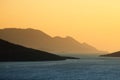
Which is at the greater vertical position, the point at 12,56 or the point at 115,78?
the point at 12,56

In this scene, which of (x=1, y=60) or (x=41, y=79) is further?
(x=1, y=60)

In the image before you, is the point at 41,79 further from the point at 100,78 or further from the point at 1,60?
the point at 1,60

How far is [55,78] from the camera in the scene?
308 ft

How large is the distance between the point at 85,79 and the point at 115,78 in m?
6.25

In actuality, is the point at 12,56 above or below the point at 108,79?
above

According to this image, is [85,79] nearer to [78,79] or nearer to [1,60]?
Result: [78,79]

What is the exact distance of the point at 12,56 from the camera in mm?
199500

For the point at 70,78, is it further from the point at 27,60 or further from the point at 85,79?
the point at 27,60

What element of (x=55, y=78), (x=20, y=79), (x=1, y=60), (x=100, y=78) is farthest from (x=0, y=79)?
(x=1, y=60)

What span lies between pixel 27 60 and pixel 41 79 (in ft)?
357

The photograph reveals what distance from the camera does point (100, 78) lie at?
95.0m

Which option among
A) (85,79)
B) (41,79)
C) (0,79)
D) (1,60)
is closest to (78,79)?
(85,79)

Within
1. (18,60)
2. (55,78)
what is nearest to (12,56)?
(18,60)

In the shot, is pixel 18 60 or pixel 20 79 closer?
pixel 20 79
